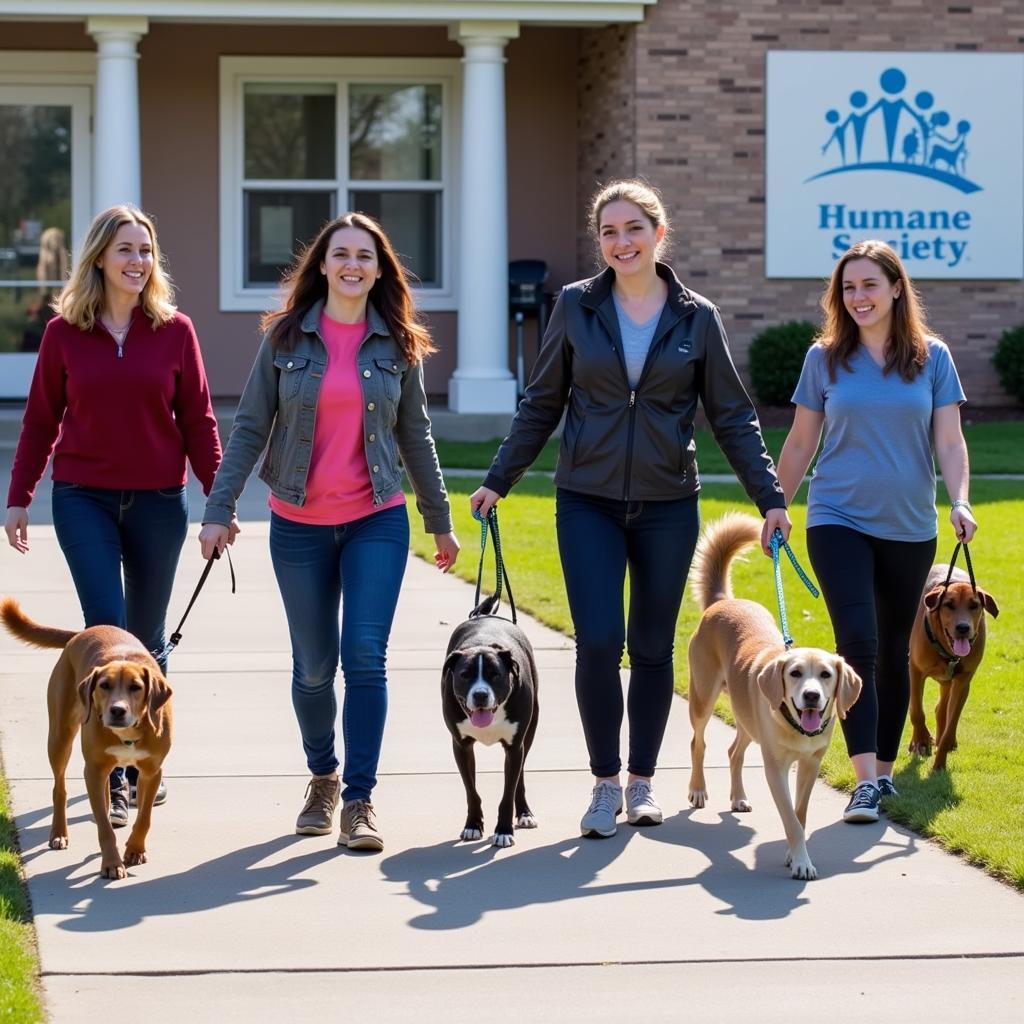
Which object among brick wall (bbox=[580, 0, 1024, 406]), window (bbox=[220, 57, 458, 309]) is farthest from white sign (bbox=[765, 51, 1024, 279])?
window (bbox=[220, 57, 458, 309])

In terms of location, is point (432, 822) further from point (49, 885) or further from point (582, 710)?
point (49, 885)

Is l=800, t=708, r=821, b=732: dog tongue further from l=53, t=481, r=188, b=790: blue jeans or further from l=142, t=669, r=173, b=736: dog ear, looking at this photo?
l=53, t=481, r=188, b=790: blue jeans

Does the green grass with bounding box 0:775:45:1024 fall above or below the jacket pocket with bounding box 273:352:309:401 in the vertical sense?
below

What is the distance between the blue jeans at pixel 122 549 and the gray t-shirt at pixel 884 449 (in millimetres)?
2287

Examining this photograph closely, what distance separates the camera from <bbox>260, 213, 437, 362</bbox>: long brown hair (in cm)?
580

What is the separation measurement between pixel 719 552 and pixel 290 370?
178cm

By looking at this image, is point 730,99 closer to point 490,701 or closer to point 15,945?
point 490,701

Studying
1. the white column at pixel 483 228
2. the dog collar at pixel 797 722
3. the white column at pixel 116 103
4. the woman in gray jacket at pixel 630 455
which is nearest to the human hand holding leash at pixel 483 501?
the woman in gray jacket at pixel 630 455

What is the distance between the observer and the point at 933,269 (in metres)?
18.6

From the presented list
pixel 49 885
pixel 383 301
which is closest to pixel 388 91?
pixel 383 301

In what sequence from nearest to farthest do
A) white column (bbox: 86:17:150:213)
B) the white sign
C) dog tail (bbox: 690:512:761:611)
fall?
dog tail (bbox: 690:512:761:611), white column (bbox: 86:17:150:213), the white sign

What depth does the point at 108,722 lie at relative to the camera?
5223 mm

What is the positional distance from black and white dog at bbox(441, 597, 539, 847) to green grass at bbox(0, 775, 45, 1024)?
1.39 m

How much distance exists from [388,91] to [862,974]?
16513 mm
